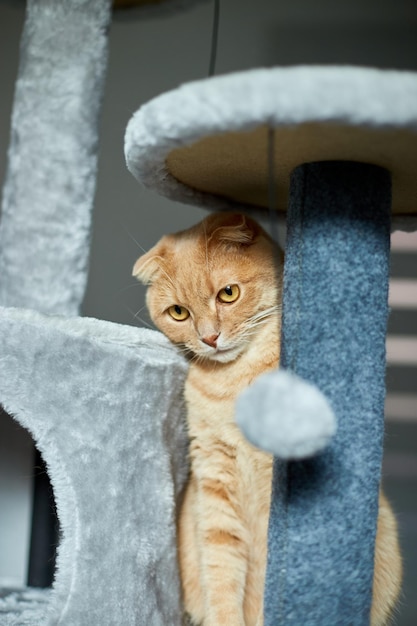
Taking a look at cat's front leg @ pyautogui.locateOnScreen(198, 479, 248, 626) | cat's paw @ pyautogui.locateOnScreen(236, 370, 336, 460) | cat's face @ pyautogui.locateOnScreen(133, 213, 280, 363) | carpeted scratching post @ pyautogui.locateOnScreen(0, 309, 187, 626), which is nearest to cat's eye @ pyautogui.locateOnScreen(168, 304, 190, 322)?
cat's face @ pyautogui.locateOnScreen(133, 213, 280, 363)

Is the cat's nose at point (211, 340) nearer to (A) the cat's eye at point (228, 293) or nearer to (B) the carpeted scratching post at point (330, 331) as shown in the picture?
(A) the cat's eye at point (228, 293)

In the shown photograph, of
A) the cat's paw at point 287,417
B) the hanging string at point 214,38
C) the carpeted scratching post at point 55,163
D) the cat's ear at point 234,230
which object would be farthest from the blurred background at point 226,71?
the cat's paw at point 287,417

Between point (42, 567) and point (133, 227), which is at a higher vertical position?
point (133, 227)

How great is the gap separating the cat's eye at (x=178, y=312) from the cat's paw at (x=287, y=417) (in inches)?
22.3

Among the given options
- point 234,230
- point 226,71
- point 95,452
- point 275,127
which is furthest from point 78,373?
point 226,71

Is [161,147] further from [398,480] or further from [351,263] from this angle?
[398,480]

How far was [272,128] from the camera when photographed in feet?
2.71

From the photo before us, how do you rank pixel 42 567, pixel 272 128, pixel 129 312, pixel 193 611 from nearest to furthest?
pixel 272 128, pixel 193 611, pixel 42 567, pixel 129 312

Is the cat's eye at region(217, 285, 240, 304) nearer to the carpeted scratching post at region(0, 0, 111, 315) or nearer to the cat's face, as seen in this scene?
the cat's face

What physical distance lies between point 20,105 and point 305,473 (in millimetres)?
860

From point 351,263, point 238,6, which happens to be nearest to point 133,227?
point 238,6

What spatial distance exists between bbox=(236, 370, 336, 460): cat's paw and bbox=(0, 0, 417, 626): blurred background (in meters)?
1.30

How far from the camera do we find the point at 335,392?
90 cm

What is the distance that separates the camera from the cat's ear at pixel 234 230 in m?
1.21
